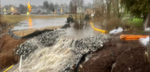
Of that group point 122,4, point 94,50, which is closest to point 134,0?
point 122,4

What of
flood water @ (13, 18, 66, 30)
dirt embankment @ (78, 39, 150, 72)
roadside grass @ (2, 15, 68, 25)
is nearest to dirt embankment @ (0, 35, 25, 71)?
flood water @ (13, 18, 66, 30)

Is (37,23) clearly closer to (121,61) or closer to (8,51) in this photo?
(8,51)

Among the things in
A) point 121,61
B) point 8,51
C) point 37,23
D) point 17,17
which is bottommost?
point 8,51

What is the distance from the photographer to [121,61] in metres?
3.82

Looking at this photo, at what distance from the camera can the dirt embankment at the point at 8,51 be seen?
684cm

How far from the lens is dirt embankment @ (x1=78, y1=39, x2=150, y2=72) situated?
3.40 meters

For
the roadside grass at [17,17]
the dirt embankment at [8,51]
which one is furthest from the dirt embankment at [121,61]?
the dirt embankment at [8,51]

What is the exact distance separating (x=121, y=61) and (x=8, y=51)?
19.7ft

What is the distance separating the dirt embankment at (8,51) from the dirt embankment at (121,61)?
402cm

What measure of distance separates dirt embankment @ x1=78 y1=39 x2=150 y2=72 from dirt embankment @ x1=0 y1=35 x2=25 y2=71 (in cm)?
402

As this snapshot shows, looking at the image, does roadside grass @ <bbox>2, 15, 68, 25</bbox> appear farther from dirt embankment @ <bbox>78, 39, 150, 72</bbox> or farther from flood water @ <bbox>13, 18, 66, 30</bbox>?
dirt embankment @ <bbox>78, 39, 150, 72</bbox>

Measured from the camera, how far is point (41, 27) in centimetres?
793

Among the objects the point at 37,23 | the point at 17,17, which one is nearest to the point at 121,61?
the point at 37,23

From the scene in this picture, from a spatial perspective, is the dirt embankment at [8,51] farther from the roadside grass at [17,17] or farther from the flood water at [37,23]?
the roadside grass at [17,17]
